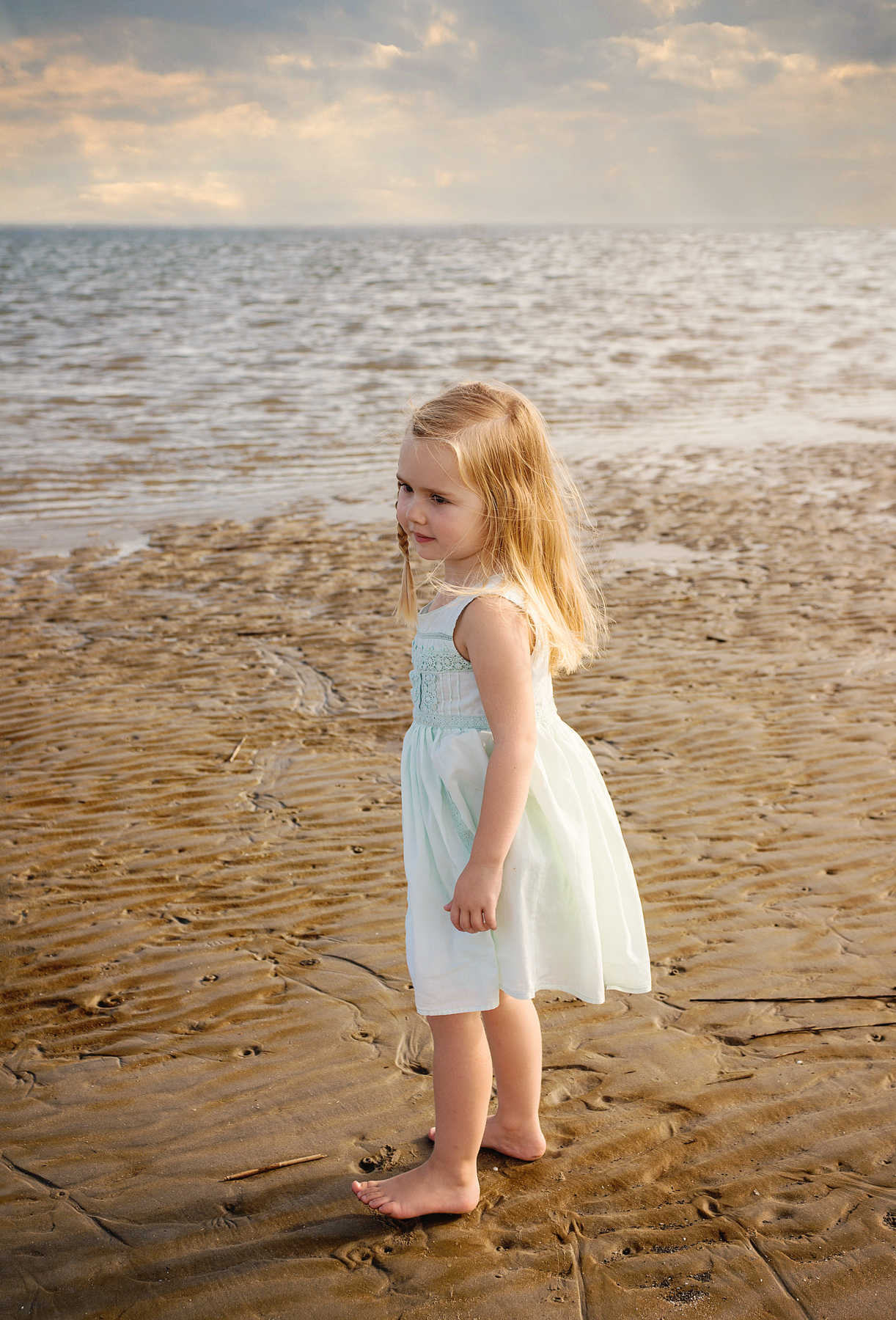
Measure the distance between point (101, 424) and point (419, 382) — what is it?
16.2 ft

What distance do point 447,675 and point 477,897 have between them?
0.43 m

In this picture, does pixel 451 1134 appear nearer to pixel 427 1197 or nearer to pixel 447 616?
pixel 427 1197

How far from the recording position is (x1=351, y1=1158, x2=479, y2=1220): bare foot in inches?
88.9

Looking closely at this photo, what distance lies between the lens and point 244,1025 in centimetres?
300

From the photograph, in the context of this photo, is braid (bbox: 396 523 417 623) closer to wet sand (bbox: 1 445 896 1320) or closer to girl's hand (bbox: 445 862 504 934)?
girl's hand (bbox: 445 862 504 934)

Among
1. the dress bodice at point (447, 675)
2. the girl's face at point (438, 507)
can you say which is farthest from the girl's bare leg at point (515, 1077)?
the girl's face at point (438, 507)

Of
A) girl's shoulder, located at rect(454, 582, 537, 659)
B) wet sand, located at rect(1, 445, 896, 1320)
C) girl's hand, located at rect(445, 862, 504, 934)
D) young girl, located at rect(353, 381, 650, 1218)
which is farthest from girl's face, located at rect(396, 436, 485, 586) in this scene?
wet sand, located at rect(1, 445, 896, 1320)

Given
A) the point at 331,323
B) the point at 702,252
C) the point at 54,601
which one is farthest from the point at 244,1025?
the point at 702,252

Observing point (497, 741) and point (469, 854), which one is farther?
point (469, 854)

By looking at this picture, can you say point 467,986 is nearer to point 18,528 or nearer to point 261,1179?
point 261,1179

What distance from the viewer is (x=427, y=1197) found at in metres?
2.26

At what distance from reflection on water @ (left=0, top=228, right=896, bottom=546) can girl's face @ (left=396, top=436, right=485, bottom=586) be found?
28 centimetres

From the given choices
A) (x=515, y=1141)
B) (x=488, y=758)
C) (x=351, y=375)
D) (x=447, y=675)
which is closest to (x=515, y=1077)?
(x=515, y=1141)

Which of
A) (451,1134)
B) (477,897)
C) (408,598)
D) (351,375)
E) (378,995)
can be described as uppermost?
(408,598)
